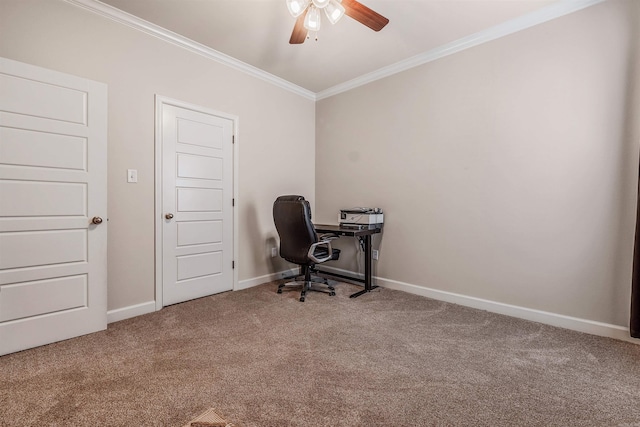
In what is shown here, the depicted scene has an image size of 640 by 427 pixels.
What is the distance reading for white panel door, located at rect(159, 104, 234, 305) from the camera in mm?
2883

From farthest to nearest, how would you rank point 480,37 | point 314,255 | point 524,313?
point 314,255, point 480,37, point 524,313

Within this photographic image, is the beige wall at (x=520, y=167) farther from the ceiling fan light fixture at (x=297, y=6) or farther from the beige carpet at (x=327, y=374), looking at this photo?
the ceiling fan light fixture at (x=297, y=6)

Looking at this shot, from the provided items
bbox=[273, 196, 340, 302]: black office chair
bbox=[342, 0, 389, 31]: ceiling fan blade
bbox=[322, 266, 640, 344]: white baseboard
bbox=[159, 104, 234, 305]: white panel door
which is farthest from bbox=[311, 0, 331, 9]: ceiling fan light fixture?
bbox=[322, 266, 640, 344]: white baseboard

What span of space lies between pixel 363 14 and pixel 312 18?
36 cm

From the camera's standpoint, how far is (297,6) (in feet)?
6.31

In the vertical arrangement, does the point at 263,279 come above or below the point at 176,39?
below

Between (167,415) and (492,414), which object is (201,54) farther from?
(492,414)

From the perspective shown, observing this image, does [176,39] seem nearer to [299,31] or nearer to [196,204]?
[299,31]

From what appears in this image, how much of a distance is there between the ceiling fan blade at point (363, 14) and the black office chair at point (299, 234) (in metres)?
1.60

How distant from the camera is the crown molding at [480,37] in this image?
2.34 metres

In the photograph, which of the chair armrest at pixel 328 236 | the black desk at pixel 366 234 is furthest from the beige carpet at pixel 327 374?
the chair armrest at pixel 328 236

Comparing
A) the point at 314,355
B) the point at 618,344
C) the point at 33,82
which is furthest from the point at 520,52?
the point at 33,82

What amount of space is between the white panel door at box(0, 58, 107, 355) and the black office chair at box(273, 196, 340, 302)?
1552mm

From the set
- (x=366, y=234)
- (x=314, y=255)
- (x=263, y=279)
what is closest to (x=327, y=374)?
(x=314, y=255)
